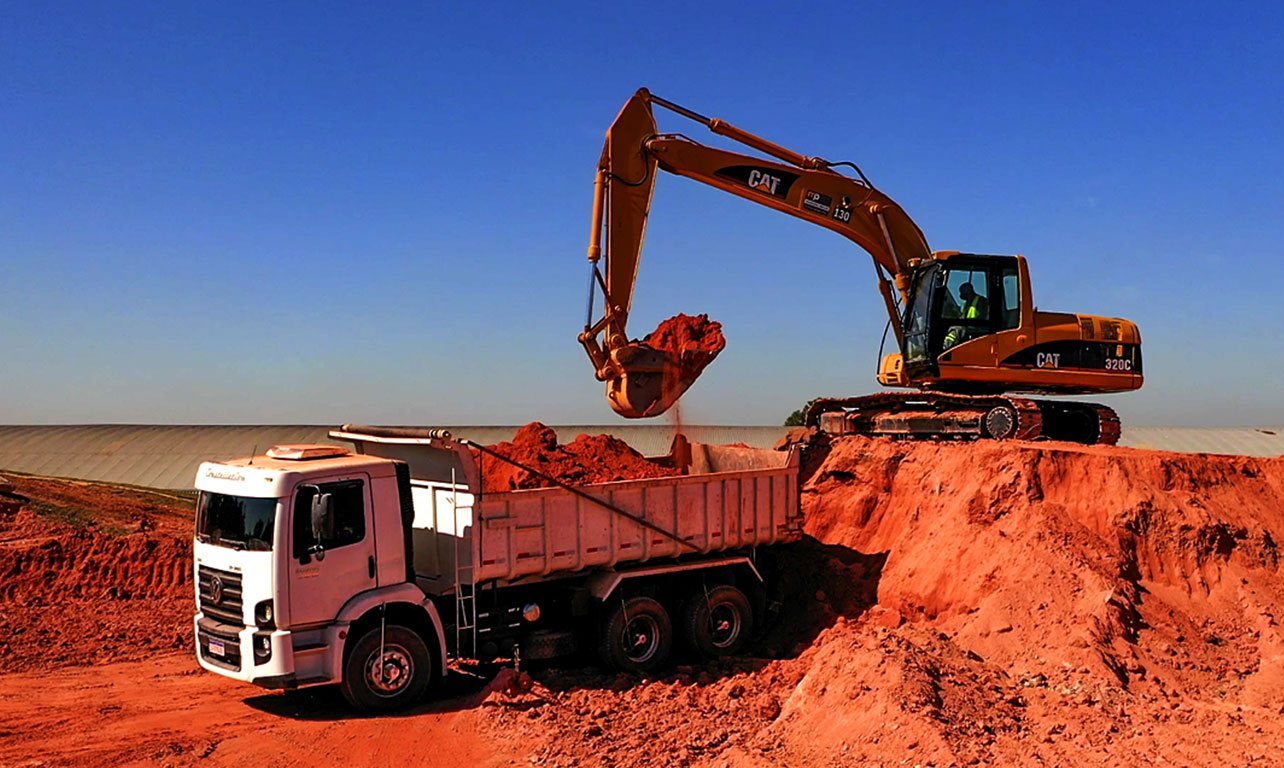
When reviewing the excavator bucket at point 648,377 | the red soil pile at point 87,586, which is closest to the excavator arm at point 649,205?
the excavator bucket at point 648,377

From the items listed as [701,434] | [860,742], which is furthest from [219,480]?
[701,434]

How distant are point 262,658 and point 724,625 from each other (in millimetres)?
5567

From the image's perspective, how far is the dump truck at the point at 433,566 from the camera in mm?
9906

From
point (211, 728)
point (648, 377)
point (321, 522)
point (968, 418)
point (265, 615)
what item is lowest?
point (211, 728)

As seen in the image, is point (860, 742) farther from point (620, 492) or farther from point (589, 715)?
point (620, 492)

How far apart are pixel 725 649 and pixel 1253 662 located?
5.92m

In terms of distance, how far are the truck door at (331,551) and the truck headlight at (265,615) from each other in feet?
0.58

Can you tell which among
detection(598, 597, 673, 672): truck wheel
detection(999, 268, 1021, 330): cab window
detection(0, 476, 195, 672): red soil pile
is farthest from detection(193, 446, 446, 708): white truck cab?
detection(999, 268, 1021, 330): cab window

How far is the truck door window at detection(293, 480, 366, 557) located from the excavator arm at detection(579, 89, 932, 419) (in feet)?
16.4

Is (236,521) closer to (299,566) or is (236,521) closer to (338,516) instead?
(299,566)

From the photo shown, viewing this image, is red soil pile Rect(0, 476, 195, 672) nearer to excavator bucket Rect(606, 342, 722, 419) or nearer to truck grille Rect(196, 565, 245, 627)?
truck grille Rect(196, 565, 245, 627)

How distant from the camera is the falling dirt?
9.06 meters

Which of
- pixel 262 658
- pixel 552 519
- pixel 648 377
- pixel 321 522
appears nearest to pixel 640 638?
pixel 552 519

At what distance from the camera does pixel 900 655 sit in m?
9.90
